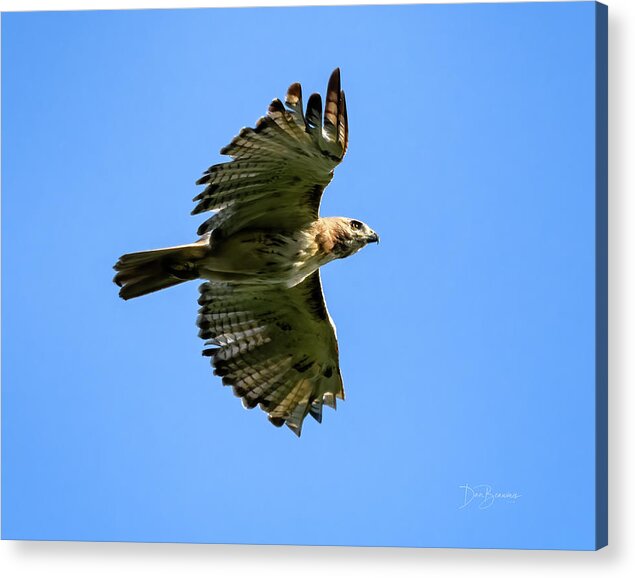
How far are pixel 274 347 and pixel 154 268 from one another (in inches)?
42.6

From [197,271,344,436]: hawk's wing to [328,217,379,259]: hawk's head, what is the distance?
1.45 ft

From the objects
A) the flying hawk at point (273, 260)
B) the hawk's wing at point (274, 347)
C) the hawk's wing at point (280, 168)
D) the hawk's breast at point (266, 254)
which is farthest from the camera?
the hawk's wing at point (274, 347)

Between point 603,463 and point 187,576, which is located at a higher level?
point 603,463

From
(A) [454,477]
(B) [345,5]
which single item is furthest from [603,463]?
(B) [345,5]

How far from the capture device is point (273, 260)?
19.8 feet

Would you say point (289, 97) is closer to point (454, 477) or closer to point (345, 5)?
point (345, 5)

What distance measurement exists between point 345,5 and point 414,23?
339 mm

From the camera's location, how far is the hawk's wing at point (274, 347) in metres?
6.59

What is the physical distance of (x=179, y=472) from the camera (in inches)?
243
